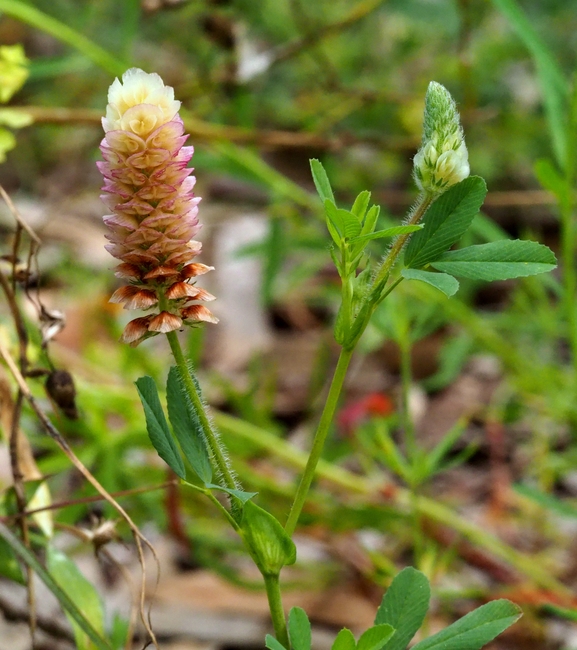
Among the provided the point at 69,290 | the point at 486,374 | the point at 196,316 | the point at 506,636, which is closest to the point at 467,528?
the point at 506,636

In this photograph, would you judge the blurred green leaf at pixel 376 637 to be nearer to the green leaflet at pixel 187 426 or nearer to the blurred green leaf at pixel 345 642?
the blurred green leaf at pixel 345 642

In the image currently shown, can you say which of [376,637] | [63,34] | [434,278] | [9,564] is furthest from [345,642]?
[63,34]

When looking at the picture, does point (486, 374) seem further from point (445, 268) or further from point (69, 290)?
point (445, 268)

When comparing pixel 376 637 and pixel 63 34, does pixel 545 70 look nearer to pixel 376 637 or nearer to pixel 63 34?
pixel 63 34

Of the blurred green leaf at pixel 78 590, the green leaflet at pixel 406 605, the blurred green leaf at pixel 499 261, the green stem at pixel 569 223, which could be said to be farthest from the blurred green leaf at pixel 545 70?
the blurred green leaf at pixel 78 590

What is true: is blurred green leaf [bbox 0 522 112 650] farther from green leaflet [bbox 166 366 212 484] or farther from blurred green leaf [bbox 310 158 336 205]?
blurred green leaf [bbox 310 158 336 205]

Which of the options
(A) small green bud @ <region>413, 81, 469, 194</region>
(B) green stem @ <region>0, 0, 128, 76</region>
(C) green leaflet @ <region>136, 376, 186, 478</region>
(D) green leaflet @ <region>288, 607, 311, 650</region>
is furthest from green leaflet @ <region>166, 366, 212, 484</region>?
(B) green stem @ <region>0, 0, 128, 76</region>
